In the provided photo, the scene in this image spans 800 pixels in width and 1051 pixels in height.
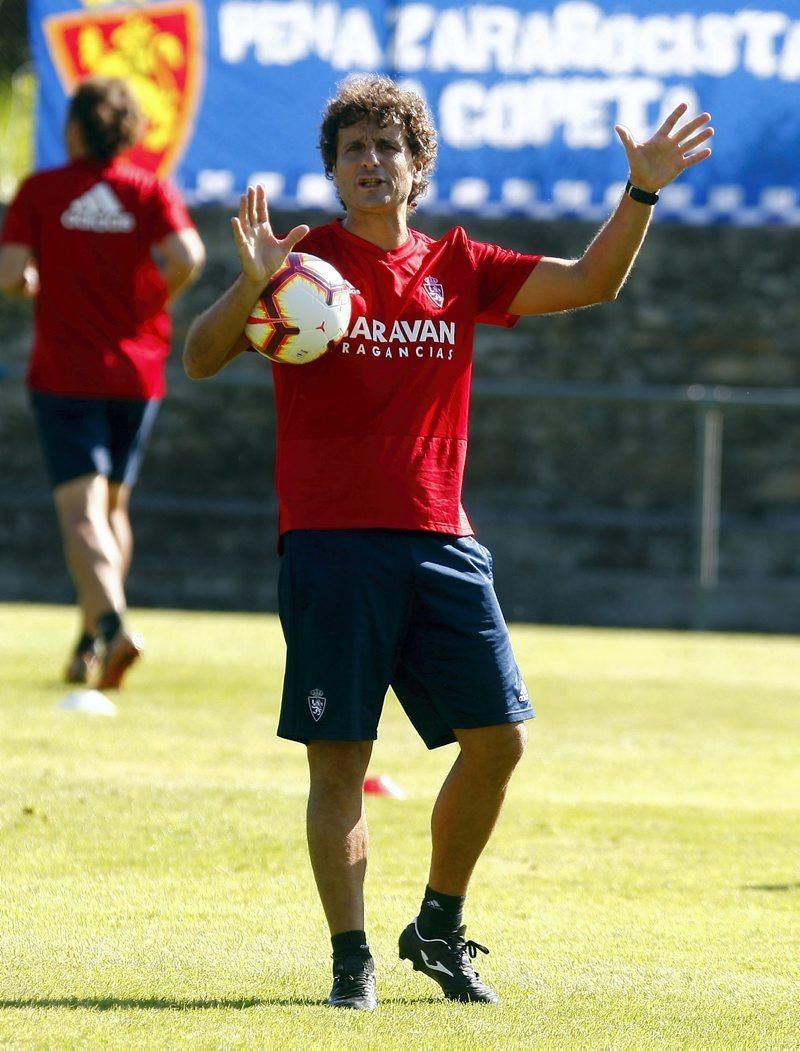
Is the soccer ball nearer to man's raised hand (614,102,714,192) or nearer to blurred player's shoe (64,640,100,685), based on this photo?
man's raised hand (614,102,714,192)

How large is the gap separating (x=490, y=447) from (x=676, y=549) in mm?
1839

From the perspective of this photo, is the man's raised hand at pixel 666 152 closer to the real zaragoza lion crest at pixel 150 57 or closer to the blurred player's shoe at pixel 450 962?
the blurred player's shoe at pixel 450 962

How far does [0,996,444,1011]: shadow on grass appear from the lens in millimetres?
4066

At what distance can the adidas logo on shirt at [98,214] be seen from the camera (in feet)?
29.8

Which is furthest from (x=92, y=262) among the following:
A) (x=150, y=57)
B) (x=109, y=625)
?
(x=150, y=57)

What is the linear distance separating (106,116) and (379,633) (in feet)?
17.6

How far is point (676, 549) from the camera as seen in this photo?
16312 mm

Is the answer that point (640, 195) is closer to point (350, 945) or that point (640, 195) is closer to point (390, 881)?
point (350, 945)

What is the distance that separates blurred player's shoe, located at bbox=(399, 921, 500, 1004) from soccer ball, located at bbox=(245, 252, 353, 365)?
4.38 ft

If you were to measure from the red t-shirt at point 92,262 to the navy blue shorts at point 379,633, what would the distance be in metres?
4.84

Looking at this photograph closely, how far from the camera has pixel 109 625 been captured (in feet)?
28.2

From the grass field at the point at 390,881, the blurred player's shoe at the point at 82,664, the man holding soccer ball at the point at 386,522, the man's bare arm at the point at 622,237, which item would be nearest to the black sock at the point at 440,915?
the man holding soccer ball at the point at 386,522

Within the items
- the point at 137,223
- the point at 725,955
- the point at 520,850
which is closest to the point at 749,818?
the point at 520,850

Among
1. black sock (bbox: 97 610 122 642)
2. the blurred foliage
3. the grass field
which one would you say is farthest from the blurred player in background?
the blurred foliage
